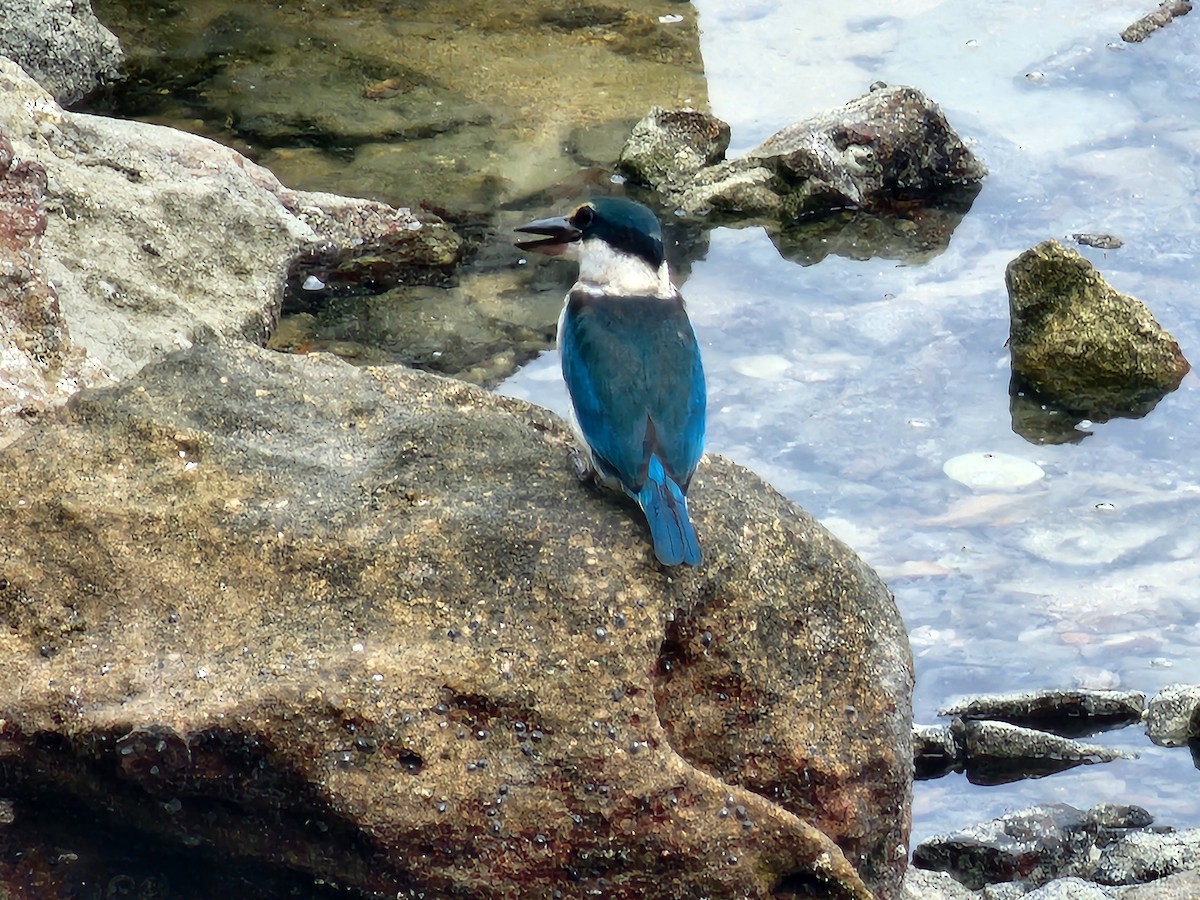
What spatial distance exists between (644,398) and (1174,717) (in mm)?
2431

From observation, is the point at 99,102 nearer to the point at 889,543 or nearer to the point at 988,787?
the point at 889,543

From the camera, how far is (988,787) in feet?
17.0

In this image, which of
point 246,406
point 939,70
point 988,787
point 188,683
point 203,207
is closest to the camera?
point 188,683

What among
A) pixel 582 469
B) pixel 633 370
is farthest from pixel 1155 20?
pixel 582 469

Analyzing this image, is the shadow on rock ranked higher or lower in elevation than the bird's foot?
lower

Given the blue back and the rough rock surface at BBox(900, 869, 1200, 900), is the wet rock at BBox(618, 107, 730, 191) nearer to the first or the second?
the blue back

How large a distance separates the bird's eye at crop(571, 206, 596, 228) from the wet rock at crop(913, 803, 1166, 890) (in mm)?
1993

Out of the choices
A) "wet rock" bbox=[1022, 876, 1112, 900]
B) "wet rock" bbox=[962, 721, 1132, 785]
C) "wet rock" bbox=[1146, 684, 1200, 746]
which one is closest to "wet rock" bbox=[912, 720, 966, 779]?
"wet rock" bbox=[962, 721, 1132, 785]

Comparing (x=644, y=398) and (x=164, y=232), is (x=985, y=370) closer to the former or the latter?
(x=164, y=232)

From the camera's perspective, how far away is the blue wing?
353 cm

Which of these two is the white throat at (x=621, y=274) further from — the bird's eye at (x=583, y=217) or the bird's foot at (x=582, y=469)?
the bird's foot at (x=582, y=469)

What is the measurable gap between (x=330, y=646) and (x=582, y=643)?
0.49m

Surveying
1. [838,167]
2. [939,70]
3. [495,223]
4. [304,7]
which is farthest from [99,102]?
[939,70]

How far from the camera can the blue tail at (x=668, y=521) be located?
3408 mm
